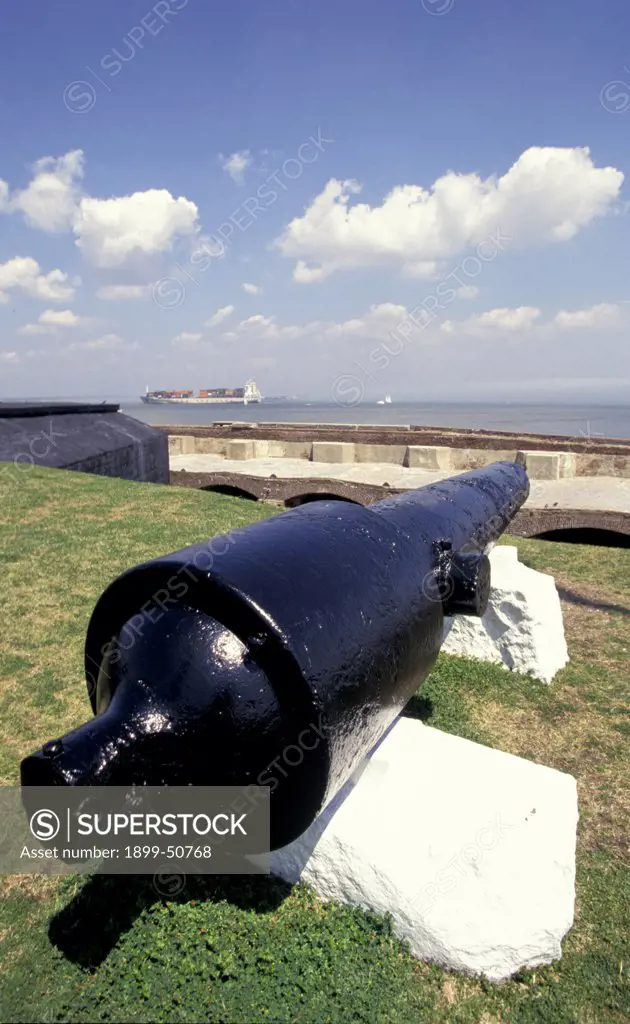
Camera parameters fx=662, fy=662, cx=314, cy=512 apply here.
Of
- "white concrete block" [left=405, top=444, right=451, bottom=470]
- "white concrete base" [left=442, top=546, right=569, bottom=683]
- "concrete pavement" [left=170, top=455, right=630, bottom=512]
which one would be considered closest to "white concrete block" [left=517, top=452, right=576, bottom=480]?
"concrete pavement" [left=170, top=455, right=630, bottom=512]

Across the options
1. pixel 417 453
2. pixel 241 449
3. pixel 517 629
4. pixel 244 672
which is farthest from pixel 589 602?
pixel 241 449

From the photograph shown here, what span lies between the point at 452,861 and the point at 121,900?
1.28 meters

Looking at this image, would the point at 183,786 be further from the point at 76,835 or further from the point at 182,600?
the point at 182,600

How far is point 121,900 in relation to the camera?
2553mm

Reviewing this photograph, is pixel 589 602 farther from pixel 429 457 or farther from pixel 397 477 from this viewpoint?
pixel 429 457

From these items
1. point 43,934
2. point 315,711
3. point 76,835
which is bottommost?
point 43,934

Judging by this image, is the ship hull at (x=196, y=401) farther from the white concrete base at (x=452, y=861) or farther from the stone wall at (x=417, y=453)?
the white concrete base at (x=452, y=861)

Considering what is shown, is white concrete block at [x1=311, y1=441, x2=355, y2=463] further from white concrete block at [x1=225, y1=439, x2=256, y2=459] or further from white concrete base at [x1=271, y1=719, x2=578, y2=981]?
white concrete base at [x1=271, y1=719, x2=578, y2=981]

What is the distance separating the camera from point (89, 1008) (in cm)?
211

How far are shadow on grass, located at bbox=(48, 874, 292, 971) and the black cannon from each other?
1067mm

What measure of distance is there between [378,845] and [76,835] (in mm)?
1441

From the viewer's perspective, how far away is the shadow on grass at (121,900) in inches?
93.9

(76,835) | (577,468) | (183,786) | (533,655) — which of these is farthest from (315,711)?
(577,468)

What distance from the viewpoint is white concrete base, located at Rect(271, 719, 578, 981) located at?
2438mm
